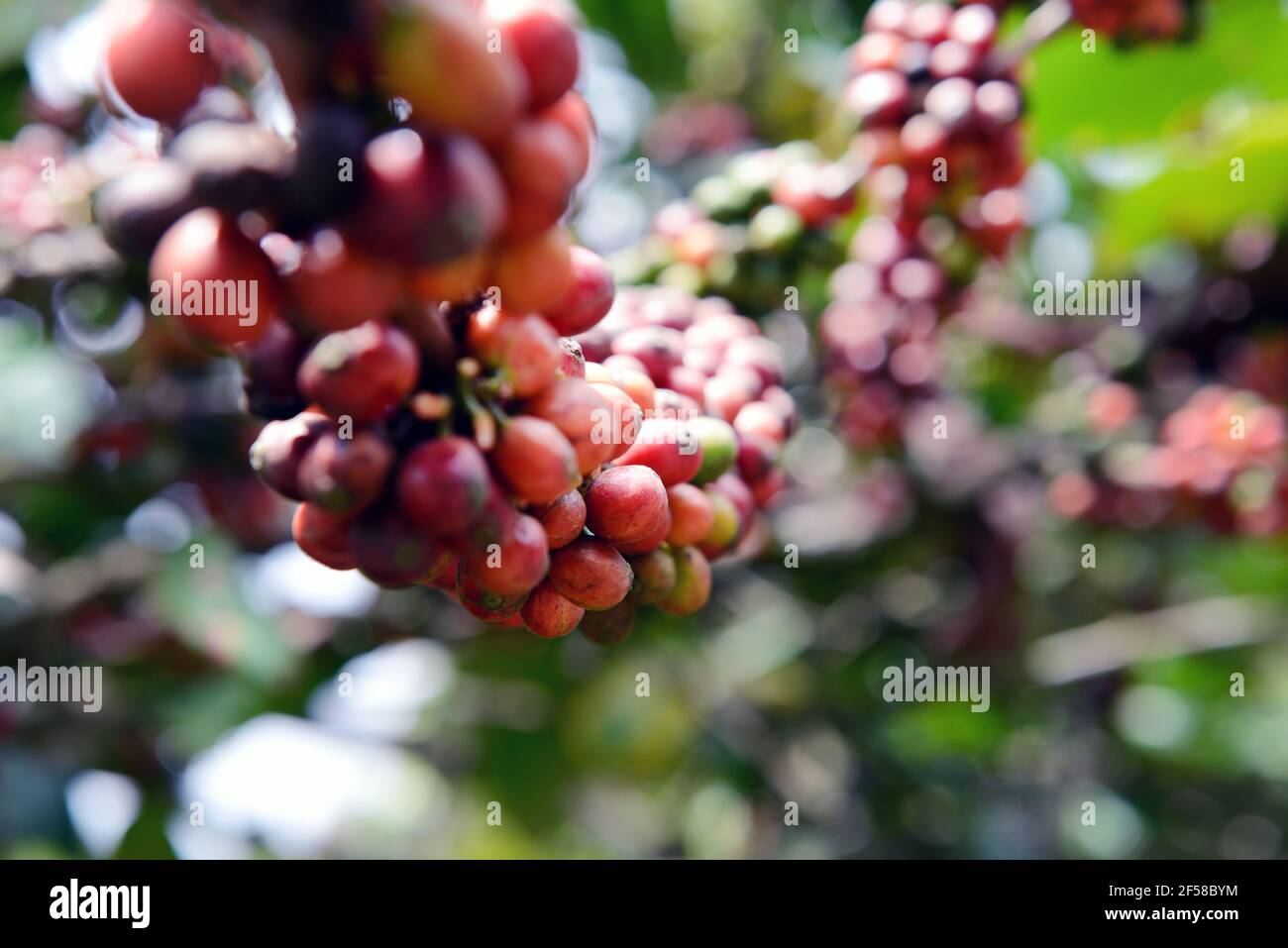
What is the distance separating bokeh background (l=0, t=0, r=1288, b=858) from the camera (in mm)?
2162

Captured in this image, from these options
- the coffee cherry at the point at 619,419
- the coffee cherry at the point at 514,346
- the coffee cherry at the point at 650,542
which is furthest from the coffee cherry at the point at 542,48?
the coffee cherry at the point at 650,542

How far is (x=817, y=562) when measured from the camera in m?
2.81

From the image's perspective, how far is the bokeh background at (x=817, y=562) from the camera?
→ 7.09ft

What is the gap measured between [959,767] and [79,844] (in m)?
2.36

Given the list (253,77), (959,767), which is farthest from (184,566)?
(959,767)

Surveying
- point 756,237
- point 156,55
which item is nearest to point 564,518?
point 156,55

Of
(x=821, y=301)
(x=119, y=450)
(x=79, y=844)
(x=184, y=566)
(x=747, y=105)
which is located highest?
(x=747, y=105)

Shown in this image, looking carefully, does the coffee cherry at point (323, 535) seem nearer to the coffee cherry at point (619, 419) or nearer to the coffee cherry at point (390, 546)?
the coffee cherry at point (390, 546)

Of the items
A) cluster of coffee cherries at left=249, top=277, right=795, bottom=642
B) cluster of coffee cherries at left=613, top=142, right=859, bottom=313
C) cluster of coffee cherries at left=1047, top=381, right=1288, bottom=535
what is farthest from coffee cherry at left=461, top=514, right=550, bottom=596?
cluster of coffee cherries at left=1047, top=381, right=1288, bottom=535

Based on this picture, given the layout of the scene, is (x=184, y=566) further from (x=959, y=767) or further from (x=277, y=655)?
(x=959, y=767)

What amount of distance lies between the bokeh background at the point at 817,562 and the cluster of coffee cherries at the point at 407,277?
2.62ft

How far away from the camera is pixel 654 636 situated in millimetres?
2713

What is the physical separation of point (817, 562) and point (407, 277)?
2.32 metres

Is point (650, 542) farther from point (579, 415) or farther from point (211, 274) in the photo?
point (211, 274)
